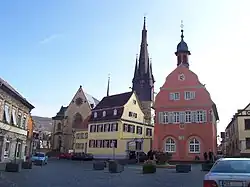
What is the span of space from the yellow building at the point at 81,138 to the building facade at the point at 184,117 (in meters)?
25.0

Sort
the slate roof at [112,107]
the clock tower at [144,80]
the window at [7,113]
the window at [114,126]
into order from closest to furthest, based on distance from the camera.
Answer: the window at [7,113], the window at [114,126], the slate roof at [112,107], the clock tower at [144,80]

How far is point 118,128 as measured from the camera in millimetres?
54500

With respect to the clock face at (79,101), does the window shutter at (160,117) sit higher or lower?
lower

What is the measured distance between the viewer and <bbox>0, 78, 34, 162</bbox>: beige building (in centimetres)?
3070

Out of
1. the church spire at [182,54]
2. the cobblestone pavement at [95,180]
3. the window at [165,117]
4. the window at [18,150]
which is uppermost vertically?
the church spire at [182,54]

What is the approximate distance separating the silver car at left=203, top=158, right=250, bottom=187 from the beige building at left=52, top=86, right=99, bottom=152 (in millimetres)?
65944

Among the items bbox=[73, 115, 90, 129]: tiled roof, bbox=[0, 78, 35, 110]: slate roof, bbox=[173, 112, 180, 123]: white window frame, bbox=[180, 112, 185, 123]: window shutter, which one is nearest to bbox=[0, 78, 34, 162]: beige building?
bbox=[0, 78, 35, 110]: slate roof

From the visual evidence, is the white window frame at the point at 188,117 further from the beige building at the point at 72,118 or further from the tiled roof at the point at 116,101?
the beige building at the point at 72,118

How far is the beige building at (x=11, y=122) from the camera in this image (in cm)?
3070

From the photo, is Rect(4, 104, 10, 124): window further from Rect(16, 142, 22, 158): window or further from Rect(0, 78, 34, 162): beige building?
Rect(16, 142, 22, 158): window

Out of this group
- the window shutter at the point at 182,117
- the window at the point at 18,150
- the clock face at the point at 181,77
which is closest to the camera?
the window at the point at 18,150

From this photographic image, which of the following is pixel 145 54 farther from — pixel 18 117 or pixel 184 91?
pixel 18 117

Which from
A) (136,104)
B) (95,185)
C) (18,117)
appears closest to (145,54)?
(136,104)

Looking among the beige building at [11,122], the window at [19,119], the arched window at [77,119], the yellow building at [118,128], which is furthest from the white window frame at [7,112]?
the arched window at [77,119]
